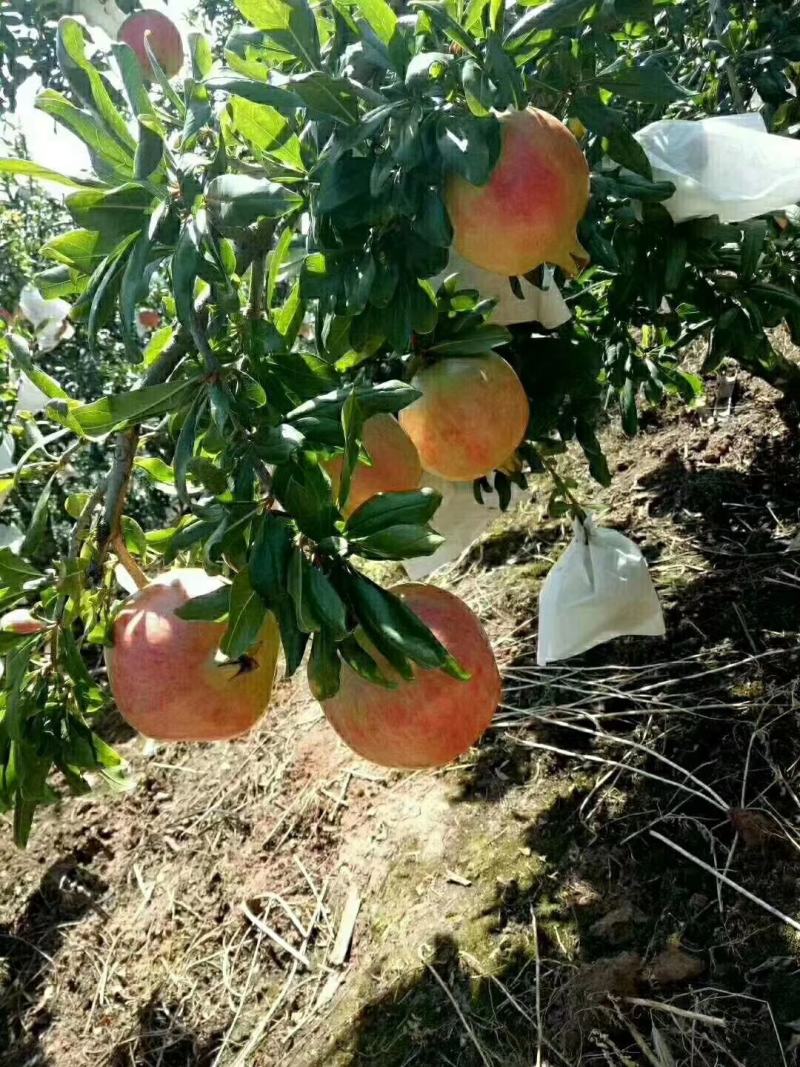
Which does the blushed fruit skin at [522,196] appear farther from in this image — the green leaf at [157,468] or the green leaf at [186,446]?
the green leaf at [157,468]

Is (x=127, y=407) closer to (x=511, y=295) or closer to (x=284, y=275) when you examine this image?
(x=284, y=275)

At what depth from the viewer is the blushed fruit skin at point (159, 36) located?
1.82 meters

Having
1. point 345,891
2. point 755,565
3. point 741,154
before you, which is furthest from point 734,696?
point 741,154

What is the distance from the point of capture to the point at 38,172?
1.00 metres

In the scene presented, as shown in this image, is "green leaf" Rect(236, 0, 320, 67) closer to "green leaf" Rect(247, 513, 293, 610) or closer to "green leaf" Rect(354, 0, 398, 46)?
"green leaf" Rect(354, 0, 398, 46)

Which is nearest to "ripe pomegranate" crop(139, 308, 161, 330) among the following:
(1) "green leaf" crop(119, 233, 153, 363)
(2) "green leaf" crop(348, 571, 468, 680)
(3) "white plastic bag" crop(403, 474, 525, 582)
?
(3) "white plastic bag" crop(403, 474, 525, 582)

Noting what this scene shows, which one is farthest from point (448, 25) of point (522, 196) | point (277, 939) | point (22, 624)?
point (277, 939)

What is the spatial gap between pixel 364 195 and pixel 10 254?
11.6 feet

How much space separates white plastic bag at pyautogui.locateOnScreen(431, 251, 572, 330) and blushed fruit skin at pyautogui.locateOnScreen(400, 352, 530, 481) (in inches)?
8.0

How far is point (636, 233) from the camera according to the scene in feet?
4.73

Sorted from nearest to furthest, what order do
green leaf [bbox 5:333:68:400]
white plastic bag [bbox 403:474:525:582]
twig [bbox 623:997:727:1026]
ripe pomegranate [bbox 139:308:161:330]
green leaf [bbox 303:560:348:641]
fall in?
green leaf [bbox 303:560:348:641] < green leaf [bbox 5:333:68:400] < twig [bbox 623:997:727:1026] < white plastic bag [bbox 403:474:525:582] < ripe pomegranate [bbox 139:308:161:330]

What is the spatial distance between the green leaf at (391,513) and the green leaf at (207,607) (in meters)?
0.14

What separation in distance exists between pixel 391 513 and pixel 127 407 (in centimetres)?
29

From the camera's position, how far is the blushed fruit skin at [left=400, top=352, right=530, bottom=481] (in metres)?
1.26
